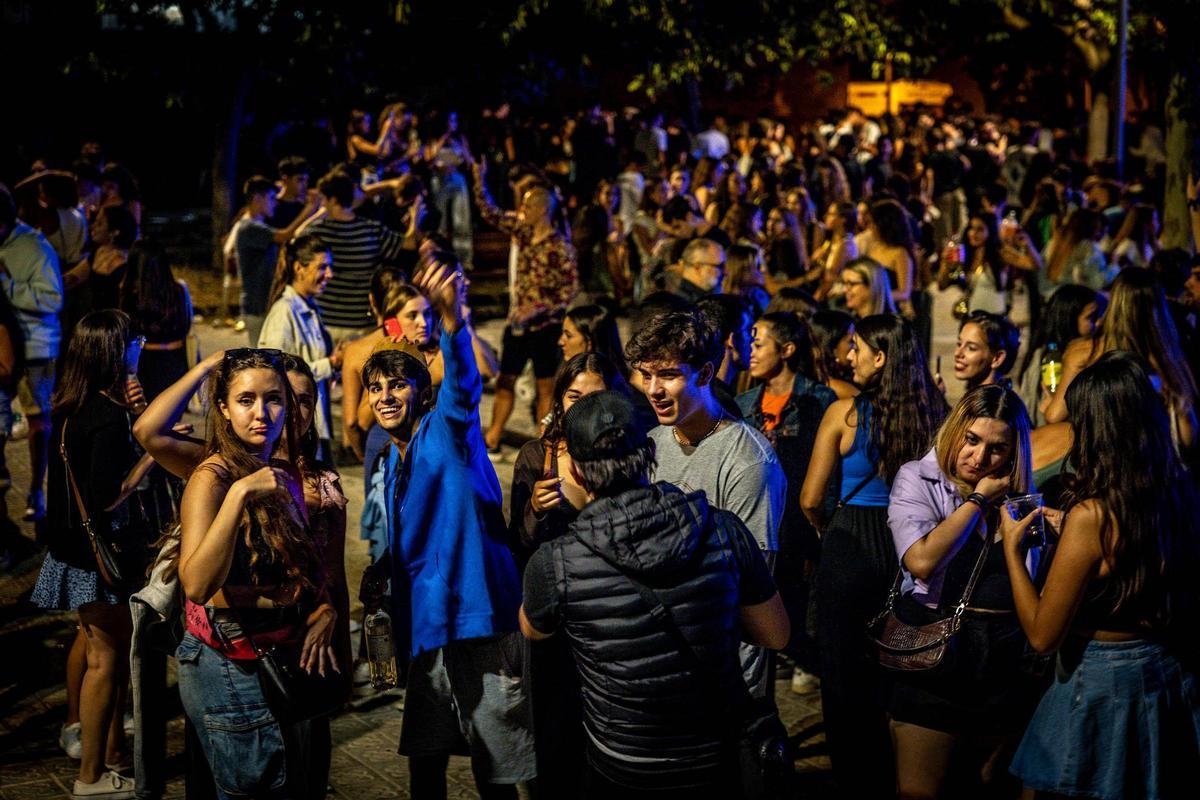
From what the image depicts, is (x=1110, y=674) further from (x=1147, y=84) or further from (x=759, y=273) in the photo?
(x=1147, y=84)

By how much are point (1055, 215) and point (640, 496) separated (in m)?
11.3

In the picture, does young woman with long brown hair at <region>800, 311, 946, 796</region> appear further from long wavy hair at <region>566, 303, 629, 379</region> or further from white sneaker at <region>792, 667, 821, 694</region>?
long wavy hair at <region>566, 303, 629, 379</region>

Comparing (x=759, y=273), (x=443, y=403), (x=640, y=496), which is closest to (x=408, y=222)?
(x=759, y=273)

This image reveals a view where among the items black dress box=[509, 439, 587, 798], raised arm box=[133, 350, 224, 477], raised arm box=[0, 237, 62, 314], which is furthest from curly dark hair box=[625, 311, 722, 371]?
raised arm box=[0, 237, 62, 314]

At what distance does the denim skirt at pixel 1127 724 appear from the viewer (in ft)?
12.3

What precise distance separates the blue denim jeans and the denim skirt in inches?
91.8

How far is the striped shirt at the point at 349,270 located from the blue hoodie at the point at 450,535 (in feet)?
16.5

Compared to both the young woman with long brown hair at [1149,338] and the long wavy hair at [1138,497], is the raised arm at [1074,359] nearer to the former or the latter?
the young woman with long brown hair at [1149,338]

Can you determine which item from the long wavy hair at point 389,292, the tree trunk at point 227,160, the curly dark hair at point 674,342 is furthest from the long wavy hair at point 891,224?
the tree trunk at point 227,160

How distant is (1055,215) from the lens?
530 inches

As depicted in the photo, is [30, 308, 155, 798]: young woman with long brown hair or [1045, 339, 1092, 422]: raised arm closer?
[30, 308, 155, 798]: young woman with long brown hair

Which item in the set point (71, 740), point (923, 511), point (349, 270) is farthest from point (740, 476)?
point (349, 270)

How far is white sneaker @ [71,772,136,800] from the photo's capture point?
16.5ft

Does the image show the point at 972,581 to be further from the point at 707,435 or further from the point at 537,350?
the point at 537,350
